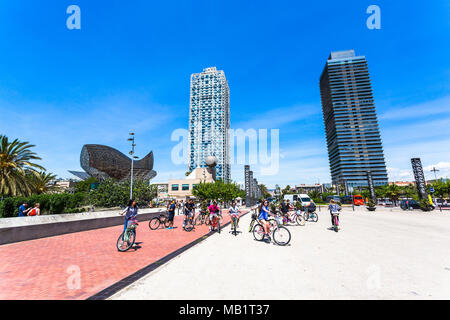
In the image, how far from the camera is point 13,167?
22.0m

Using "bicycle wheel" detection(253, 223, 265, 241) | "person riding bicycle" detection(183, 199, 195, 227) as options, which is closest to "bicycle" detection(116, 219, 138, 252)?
"person riding bicycle" detection(183, 199, 195, 227)

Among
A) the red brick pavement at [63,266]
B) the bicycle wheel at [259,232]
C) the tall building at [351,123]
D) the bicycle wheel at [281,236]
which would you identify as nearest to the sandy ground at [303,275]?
the red brick pavement at [63,266]

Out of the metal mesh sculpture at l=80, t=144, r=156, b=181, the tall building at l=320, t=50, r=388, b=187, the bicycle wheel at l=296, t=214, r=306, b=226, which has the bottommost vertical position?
the bicycle wheel at l=296, t=214, r=306, b=226

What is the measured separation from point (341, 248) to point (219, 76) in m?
180

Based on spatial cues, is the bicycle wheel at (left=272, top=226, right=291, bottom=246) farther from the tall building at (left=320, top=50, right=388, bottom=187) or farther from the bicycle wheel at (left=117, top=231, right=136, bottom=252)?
the tall building at (left=320, top=50, right=388, bottom=187)

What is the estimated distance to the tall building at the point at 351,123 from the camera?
Result: 13662 centimetres

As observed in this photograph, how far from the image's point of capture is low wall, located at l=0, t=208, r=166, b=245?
8688 mm

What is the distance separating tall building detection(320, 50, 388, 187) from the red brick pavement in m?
140

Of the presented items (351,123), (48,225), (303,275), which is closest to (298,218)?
(303,275)

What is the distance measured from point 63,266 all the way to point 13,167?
24934mm

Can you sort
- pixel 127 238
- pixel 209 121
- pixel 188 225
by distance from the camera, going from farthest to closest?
pixel 209 121
pixel 188 225
pixel 127 238

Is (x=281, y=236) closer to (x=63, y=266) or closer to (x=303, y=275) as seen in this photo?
(x=303, y=275)

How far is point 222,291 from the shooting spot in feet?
11.9
